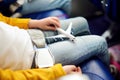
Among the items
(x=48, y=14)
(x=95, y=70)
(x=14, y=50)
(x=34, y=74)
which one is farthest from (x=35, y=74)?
(x=48, y=14)

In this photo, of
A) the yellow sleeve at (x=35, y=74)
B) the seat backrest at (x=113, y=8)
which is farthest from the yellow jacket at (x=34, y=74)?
the seat backrest at (x=113, y=8)

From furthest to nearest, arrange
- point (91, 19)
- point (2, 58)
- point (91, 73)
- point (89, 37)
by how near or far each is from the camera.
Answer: point (91, 19) → point (89, 37) → point (91, 73) → point (2, 58)

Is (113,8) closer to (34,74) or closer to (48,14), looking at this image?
(48,14)

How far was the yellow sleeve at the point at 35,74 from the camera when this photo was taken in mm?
861

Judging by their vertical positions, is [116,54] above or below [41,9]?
below

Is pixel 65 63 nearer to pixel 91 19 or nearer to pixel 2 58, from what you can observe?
pixel 2 58

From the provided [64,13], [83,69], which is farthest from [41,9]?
[83,69]

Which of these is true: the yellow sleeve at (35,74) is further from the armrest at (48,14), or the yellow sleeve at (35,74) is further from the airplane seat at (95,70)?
the armrest at (48,14)

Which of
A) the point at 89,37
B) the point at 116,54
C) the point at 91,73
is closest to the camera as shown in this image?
the point at 91,73

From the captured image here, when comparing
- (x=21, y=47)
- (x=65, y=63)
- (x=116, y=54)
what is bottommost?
(x=116, y=54)

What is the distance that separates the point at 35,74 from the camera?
2.95ft

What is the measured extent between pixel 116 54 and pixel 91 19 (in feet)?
1.90

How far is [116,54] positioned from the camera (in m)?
1.44

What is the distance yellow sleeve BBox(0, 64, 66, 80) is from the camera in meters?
0.86
